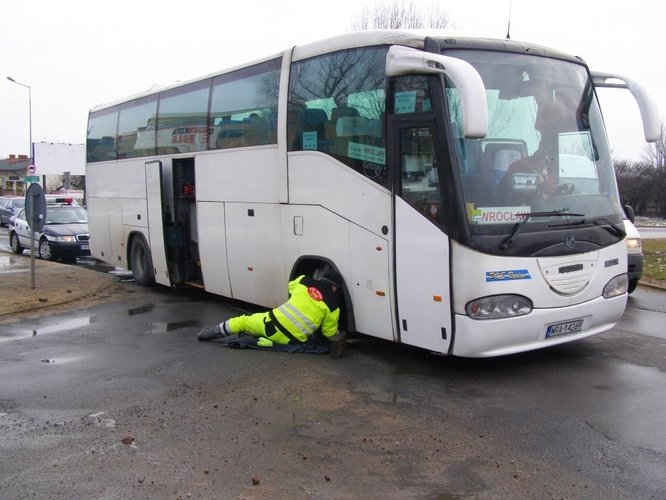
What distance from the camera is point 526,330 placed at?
5.98 m

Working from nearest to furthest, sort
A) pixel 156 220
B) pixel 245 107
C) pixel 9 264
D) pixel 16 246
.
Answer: pixel 245 107 → pixel 156 220 → pixel 9 264 → pixel 16 246

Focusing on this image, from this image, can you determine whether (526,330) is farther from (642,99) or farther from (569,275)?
(642,99)

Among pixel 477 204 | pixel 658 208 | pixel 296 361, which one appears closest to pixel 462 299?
pixel 477 204

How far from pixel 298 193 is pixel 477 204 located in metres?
2.65

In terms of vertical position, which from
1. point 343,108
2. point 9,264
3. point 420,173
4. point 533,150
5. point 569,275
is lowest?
point 9,264

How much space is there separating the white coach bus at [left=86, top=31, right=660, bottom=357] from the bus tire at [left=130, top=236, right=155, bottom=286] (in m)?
3.94

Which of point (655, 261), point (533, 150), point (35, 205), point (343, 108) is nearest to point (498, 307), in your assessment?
point (533, 150)

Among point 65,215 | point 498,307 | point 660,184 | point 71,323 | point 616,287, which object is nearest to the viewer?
point 498,307

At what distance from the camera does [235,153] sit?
901cm

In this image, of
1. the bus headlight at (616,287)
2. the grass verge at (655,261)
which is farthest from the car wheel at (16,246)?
the bus headlight at (616,287)

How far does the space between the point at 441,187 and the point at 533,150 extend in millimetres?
1095

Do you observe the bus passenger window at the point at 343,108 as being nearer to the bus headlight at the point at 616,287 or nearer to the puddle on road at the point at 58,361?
the bus headlight at the point at 616,287

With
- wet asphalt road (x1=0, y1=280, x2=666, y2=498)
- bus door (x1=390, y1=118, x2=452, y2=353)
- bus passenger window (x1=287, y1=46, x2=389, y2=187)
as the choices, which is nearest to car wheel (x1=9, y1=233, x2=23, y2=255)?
wet asphalt road (x1=0, y1=280, x2=666, y2=498)

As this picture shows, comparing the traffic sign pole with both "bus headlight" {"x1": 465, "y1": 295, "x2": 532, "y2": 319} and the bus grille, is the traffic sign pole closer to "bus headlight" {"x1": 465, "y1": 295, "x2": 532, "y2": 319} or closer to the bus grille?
"bus headlight" {"x1": 465, "y1": 295, "x2": 532, "y2": 319}
